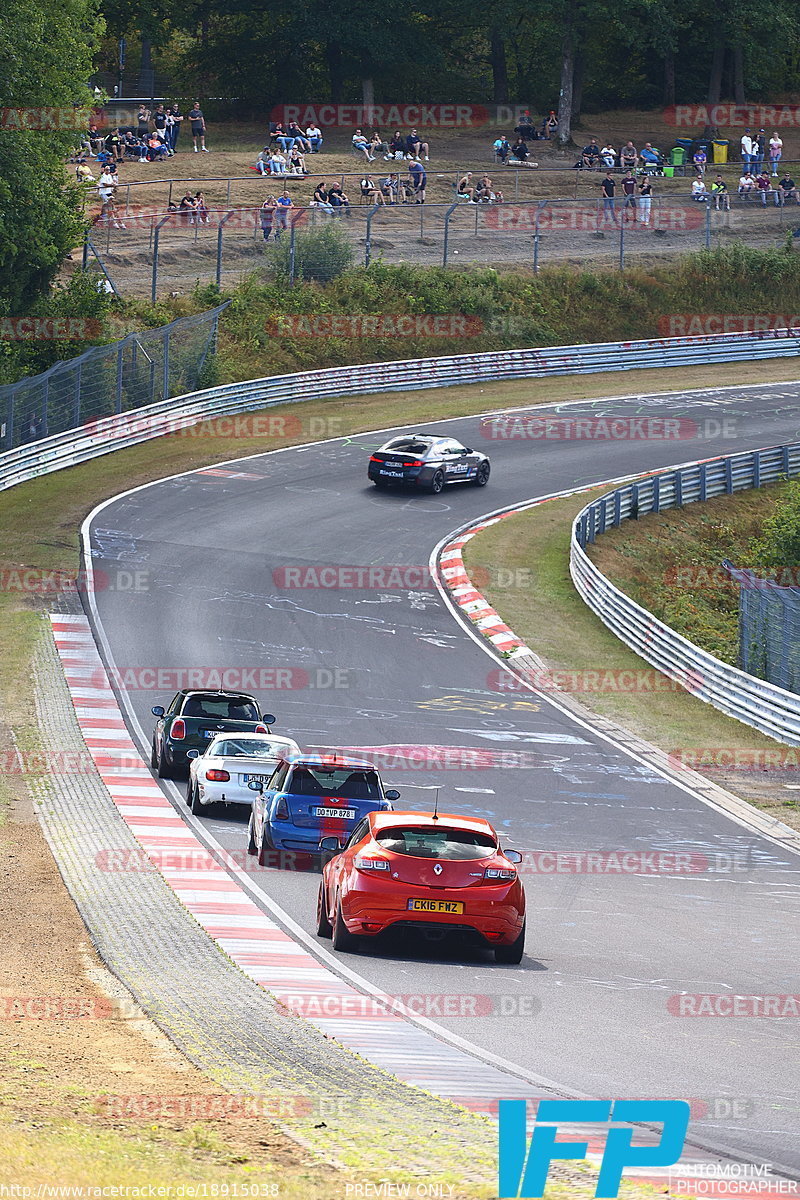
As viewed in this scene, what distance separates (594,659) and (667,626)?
280 centimetres

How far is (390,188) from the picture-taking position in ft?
215

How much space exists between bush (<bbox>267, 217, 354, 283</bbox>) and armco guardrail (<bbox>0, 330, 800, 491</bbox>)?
5219 millimetres

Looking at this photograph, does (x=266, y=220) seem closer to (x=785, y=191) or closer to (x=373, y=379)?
(x=373, y=379)

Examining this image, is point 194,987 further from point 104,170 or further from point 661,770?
point 104,170

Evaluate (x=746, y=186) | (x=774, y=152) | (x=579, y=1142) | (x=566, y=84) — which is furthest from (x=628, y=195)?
(x=579, y=1142)

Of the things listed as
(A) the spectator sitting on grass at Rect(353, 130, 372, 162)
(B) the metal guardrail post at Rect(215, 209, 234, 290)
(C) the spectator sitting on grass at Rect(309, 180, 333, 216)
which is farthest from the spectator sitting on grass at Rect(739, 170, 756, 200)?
(B) the metal guardrail post at Rect(215, 209, 234, 290)

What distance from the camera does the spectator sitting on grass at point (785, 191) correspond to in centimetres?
6950

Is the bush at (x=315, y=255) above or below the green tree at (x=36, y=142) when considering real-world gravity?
below

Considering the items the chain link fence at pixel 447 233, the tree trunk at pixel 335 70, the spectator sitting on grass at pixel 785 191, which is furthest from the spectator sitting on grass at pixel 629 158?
the tree trunk at pixel 335 70

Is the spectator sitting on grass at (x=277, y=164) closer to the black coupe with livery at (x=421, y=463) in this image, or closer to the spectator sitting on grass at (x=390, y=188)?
the spectator sitting on grass at (x=390, y=188)

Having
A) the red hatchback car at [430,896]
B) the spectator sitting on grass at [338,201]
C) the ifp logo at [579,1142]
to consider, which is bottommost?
the red hatchback car at [430,896]

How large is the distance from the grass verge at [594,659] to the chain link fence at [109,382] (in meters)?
12.5

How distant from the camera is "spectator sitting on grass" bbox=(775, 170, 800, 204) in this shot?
69500 millimetres

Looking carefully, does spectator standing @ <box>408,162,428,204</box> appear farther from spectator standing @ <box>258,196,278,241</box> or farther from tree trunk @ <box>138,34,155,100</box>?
tree trunk @ <box>138,34,155,100</box>
